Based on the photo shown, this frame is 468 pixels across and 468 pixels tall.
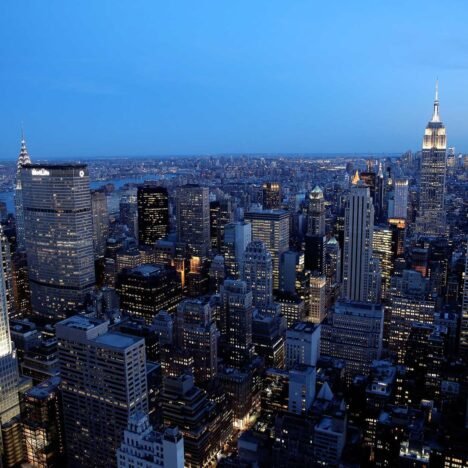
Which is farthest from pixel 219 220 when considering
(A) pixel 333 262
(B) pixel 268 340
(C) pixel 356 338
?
(C) pixel 356 338

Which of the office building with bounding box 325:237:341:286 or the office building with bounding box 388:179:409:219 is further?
the office building with bounding box 388:179:409:219

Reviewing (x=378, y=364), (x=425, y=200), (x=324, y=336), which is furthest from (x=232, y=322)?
(x=425, y=200)

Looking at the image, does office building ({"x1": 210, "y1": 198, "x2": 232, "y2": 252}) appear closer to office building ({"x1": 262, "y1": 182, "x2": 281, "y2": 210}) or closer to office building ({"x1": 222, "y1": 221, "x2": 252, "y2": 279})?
office building ({"x1": 222, "y1": 221, "x2": 252, "y2": 279})

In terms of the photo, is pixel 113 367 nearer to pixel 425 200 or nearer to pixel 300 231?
pixel 300 231

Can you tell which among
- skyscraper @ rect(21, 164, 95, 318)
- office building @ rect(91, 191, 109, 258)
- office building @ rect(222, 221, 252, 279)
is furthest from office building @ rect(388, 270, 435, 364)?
office building @ rect(91, 191, 109, 258)

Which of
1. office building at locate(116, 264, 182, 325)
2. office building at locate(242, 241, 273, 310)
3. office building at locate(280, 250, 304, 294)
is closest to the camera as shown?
office building at locate(242, 241, 273, 310)

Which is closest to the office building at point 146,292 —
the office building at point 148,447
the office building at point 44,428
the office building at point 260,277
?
the office building at point 260,277
